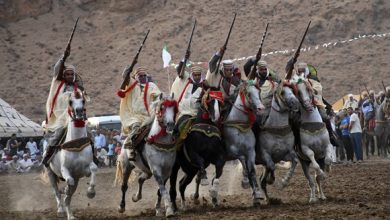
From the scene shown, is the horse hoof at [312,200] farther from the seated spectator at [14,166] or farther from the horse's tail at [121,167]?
the seated spectator at [14,166]

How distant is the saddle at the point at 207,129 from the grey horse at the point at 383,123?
17622 millimetres

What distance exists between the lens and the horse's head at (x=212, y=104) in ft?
53.5

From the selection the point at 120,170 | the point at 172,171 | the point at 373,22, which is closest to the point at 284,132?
the point at 172,171

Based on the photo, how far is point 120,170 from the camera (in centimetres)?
1794

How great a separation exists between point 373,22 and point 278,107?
136ft

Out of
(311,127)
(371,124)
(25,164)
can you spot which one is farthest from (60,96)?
(25,164)

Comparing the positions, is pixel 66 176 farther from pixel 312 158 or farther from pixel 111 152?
pixel 111 152

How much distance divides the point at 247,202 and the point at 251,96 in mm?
2670

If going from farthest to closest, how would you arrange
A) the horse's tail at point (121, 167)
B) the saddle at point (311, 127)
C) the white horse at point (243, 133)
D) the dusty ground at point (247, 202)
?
the horse's tail at point (121, 167) → the saddle at point (311, 127) → the white horse at point (243, 133) → the dusty ground at point (247, 202)

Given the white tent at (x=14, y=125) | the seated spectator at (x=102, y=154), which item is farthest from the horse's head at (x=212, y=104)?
the white tent at (x=14, y=125)

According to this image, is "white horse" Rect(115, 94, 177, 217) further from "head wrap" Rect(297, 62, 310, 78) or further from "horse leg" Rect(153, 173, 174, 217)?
"head wrap" Rect(297, 62, 310, 78)

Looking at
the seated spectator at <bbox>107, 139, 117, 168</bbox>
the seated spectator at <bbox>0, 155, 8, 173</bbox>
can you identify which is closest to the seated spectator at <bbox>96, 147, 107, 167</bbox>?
the seated spectator at <bbox>107, 139, 117, 168</bbox>

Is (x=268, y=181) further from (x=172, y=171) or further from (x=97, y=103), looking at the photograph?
(x=97, y=103)

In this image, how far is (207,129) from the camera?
16266 millimetres
